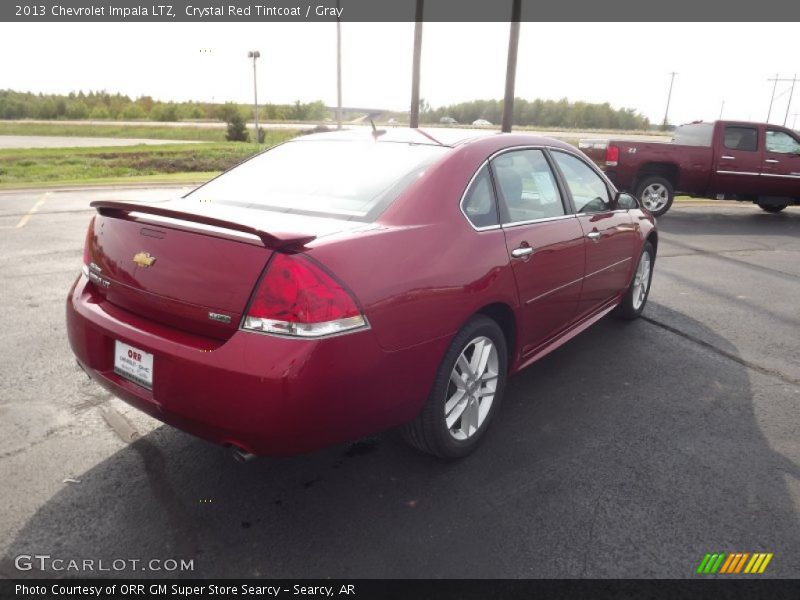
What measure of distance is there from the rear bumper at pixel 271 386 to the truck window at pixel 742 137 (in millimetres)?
12090

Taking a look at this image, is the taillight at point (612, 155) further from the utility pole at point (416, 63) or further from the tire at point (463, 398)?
the tire at point (463, 398)

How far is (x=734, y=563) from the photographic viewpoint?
8.04 feet

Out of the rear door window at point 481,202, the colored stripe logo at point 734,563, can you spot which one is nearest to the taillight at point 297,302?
the rear door window at point 481,202

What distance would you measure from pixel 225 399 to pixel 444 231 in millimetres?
1245

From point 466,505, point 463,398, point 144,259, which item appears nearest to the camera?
point 144,259

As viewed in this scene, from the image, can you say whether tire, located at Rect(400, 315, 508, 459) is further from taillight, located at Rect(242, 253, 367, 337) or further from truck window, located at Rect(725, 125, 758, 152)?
truck window, located at Rect(725, 125, 758, 152)

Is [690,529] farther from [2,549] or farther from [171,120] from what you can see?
[171,120]

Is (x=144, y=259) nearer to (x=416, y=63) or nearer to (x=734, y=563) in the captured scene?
(x=734, y=563)

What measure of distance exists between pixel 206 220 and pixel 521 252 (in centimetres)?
166

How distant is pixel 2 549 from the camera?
2.40 metres

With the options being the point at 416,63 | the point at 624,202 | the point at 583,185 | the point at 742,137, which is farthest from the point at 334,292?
the point at 416,63

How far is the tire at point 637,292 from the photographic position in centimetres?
532

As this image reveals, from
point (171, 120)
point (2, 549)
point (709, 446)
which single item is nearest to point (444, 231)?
point (709, 446)

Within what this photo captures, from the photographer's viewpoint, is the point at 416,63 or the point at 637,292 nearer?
the point at 637,292
